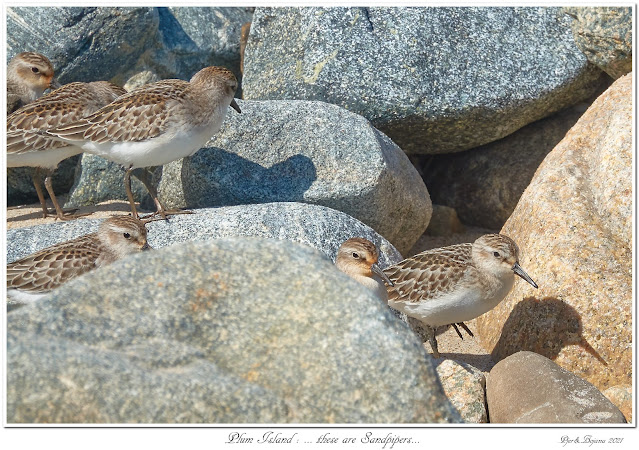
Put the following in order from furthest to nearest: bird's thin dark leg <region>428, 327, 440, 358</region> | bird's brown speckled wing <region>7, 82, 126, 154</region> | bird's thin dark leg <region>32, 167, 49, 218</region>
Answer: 1. bird's thin dark leg <region>32, 167, 49, 218</region>
2. bird's brown speckled wing <region>7, 82, 126, 154</region>
3. bird's thin dark leg <region>428, 327, 440, 358</region>

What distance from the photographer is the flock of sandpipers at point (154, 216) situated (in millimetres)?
7207

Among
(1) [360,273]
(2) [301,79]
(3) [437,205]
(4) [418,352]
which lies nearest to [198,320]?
(4) [418,352]

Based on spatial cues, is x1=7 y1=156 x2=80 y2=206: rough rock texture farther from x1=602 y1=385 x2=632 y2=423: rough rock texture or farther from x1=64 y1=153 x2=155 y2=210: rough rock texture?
x1=602 y1=385 x2=632 y2=423: rough rock texture

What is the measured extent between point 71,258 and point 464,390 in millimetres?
3332

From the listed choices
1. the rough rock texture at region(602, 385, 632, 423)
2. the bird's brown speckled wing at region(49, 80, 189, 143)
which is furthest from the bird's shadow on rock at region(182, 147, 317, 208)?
the rough rock texture at region(602, 385, 632, 423)

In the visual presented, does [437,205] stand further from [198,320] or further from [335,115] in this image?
[198,320]

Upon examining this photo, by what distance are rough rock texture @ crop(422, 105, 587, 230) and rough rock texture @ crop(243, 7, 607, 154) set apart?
0.31m

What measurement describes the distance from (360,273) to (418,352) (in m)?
3.08

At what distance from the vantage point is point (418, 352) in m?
4.40

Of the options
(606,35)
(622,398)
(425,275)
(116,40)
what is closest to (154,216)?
(425,275)

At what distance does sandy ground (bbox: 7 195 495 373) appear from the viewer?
8211 millimetres

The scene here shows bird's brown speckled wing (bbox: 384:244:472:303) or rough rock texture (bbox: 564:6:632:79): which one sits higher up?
rough rock texture (bbox: 564:6:632:79)

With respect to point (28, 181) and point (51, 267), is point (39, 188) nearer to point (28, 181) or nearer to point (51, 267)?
point (28, 181)

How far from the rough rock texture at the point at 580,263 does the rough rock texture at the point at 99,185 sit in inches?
175
